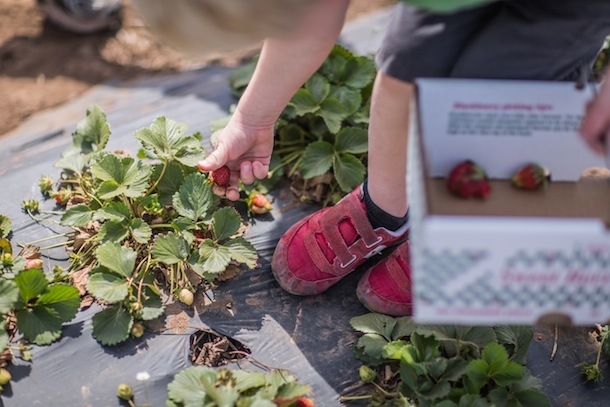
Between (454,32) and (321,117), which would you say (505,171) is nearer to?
(454,32)

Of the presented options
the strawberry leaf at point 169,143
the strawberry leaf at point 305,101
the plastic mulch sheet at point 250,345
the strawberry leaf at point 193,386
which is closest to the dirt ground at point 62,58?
the plastic mulch sheet at point 250,345

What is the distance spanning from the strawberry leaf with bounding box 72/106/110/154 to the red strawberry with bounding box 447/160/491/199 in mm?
874

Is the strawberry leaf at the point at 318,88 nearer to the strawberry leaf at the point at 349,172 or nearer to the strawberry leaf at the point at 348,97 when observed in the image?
the strawberry leaf at the point at 348,97

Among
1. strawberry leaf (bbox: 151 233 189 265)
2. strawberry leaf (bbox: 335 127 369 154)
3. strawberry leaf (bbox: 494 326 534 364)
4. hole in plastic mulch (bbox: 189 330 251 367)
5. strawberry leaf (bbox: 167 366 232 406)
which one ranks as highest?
strawberry leaf (bbox: 335 127 369 154)

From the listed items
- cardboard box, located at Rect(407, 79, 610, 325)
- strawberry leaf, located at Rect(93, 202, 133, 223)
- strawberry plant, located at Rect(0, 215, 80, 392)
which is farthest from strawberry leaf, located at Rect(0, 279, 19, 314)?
cardboard box, located at Rect(407, 79, 610, 325)

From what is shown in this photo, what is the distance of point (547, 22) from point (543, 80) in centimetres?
9

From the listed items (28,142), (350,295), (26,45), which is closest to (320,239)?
(350,295)

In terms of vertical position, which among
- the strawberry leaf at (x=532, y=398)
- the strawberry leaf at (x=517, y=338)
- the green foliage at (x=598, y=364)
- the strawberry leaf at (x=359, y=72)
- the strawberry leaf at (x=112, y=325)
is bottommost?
the green foliage at (x=598, y=364)

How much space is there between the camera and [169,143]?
4.75 feet

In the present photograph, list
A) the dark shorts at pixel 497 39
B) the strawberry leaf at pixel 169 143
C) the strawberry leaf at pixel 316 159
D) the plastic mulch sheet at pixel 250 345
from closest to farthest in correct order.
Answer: the dark shorts at pixel 497 39, the plastic mulch sheet at pixel 250 345, the strawberry leaf at pixel 169 143, the strawberry leaf at pixel 316 159

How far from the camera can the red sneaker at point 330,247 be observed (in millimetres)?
1334

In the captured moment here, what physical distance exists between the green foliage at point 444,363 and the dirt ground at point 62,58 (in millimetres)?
1391

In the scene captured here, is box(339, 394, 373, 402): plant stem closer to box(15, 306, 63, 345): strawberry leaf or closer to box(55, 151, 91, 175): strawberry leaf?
box(15, 306, 63, 345): strawberry leaf

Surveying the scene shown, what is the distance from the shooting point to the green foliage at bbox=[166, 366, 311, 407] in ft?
3.61
